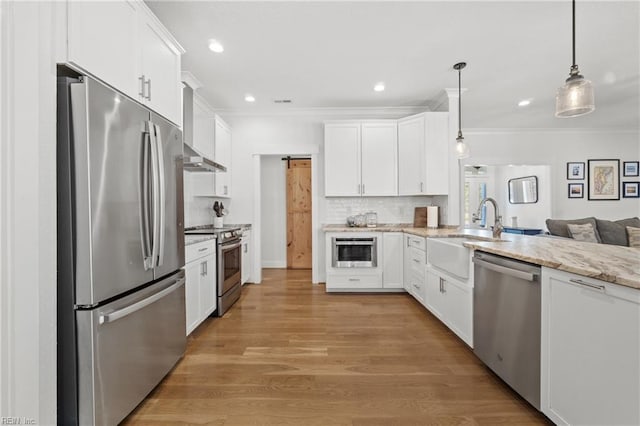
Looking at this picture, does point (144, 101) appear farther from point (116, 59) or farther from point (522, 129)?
point (522, 129)

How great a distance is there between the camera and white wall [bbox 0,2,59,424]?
40.6 inches

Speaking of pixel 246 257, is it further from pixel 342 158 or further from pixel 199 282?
pixel 342 158

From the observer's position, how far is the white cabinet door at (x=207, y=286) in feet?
8.80

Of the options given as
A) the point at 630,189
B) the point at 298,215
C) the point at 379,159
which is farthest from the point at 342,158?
the point at 630,189

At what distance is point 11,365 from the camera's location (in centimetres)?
105

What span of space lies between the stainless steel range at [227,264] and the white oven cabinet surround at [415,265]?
2.23 meters

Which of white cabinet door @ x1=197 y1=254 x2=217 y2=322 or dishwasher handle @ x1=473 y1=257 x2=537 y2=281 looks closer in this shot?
dishwasher handle @ x1=473 y1=257 x2=537 y2=281

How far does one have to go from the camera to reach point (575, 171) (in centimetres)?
550

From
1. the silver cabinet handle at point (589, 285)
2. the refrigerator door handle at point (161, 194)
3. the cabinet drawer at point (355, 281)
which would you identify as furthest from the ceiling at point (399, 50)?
the cabinet drawer at point (355, 281)

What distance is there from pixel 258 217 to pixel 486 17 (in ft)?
11.9

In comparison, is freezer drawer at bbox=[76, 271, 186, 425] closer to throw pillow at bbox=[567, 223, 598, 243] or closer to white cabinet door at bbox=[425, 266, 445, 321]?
white cabinet door at bbox=[425, 266, 445, 321]

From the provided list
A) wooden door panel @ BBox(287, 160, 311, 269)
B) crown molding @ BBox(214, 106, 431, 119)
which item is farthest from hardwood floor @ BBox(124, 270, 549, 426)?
crown molding @ BBox(214, 106, 431, 119)

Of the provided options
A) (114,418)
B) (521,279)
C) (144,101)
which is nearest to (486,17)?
(521,279)

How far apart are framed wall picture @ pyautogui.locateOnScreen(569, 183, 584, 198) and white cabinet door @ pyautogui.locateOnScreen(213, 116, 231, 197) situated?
21.3ft
